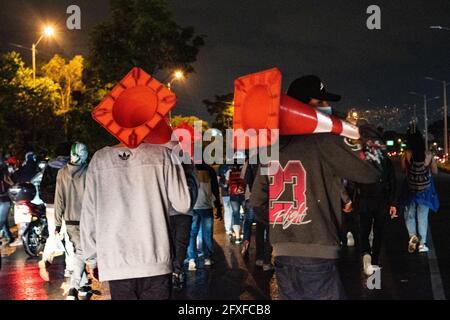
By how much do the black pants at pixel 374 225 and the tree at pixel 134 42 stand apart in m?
28.7

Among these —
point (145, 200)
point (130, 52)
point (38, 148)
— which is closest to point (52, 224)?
point (145, 200)

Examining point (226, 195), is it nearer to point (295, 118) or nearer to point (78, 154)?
point (78, 154)

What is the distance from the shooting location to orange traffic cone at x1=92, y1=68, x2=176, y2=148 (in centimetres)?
407

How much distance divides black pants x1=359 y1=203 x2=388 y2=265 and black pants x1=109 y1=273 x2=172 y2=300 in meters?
4.32

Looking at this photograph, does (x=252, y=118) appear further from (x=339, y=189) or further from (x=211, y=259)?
(x=211, y=259)

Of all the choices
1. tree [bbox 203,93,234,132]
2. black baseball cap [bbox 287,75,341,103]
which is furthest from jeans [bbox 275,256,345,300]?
tree [bbox 203,93,234,132]

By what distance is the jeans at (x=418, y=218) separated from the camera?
9.86 meters

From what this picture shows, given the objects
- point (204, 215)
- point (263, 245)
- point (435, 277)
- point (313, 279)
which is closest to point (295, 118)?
point (313, 279)

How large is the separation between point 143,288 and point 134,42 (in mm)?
33081

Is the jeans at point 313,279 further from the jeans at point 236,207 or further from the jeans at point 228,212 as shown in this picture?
the jeans at point 228,212

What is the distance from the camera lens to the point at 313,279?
3.76 metres

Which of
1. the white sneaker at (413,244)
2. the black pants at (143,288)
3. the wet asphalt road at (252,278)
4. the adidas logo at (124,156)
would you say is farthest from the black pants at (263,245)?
the adidas logo at (124,156)

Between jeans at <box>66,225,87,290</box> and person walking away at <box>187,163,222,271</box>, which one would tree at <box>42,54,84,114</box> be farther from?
jeans at <box>66,225,87,290</box>

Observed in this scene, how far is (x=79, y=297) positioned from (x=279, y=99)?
4.45m
